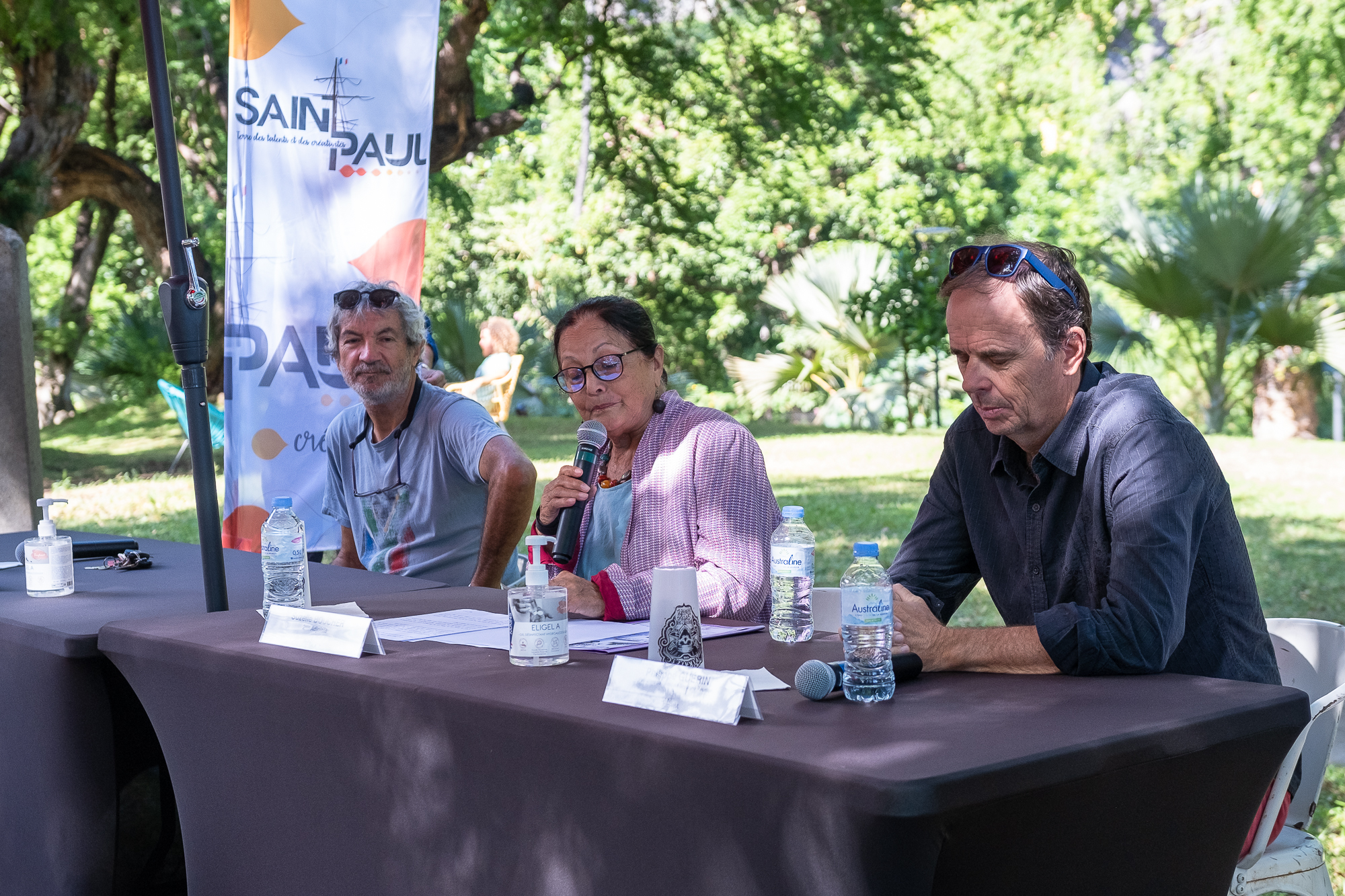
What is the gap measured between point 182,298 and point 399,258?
2.50m

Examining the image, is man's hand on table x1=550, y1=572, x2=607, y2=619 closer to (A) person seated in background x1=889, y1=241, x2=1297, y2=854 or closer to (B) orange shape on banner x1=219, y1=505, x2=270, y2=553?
(A) person seated in background x1=889, y1=241, x2=1297, y2=854

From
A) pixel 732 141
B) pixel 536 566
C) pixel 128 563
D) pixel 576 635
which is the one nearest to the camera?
pixel 536 566

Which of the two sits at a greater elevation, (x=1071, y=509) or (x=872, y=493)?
(x=1071, y=509)

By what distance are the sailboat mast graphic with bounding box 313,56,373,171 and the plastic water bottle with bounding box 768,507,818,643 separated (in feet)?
10.3

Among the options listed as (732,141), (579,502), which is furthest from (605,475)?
(732,141)

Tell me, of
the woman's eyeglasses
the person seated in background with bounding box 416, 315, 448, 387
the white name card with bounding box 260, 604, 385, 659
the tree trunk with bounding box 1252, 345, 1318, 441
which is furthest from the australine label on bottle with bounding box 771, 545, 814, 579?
the tree trunk with bounding box 1252, 345, 1318, 441

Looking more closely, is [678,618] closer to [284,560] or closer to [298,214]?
[284,560]

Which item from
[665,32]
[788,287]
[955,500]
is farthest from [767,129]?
[955,500]

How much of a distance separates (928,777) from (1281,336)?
13.3 meters

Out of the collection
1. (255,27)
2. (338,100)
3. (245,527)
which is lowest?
(245,527)

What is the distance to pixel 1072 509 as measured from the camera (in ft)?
7.04

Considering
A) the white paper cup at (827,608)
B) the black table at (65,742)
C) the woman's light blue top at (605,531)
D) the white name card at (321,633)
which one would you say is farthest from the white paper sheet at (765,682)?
the black table at (65,742)

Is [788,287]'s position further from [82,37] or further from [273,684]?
[273,684]

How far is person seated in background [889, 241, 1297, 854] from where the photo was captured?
1.81 m
